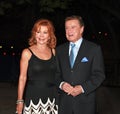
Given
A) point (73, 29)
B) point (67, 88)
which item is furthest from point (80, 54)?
point (67, 88)

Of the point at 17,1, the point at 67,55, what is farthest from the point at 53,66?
the point at 17,1

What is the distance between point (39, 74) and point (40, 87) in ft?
0.59

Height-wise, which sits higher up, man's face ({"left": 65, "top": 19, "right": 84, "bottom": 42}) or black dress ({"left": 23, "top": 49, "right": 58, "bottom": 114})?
man's face ({"left": 65, "top": 19, "right": 84, "bottom": 42})

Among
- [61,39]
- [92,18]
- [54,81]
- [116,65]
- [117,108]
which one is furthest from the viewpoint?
[61,39]

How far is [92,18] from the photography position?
27.2 m

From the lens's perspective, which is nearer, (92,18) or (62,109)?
(62,109)

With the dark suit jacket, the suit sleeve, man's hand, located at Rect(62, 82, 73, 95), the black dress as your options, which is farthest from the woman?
the suit sleeve

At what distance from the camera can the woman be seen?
16.9ft

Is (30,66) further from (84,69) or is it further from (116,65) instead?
(116,65)

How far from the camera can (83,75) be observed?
4.61m

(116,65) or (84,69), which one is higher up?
(84,69)

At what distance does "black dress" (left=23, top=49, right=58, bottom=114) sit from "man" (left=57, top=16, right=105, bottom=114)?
1.36ft

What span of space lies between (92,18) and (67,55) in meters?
22.7

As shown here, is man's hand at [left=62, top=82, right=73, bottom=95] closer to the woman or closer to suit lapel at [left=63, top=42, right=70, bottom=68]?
suit lapel at [left=63, top=42, right=70, bottom=68]
